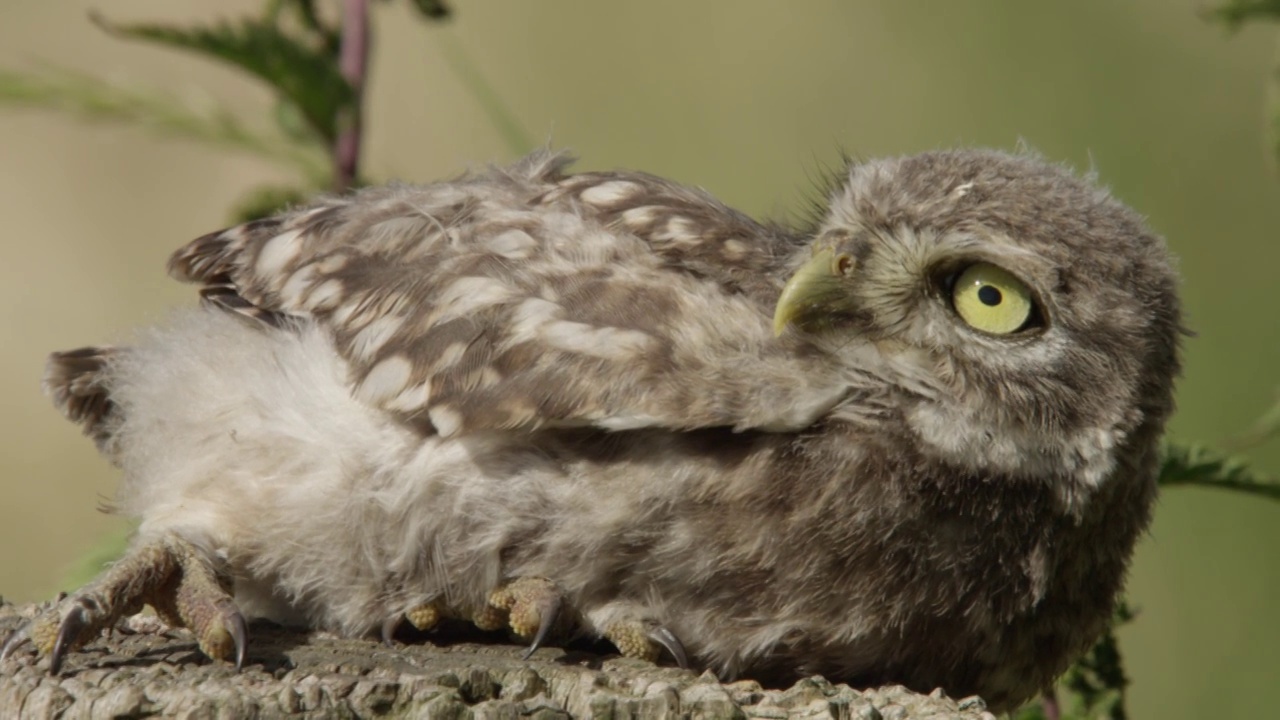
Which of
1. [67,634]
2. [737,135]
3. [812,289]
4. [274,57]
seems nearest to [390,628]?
[67,634]

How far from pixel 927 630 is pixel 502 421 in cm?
92

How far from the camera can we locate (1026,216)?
297 cm

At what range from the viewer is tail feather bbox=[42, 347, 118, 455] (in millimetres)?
3811

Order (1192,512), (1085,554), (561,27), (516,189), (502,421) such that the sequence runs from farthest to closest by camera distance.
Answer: (561,27) → (1192,512) → (516,189) → (1085,554) → (502,421)

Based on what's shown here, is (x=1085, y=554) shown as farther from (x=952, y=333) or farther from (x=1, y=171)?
(x=1, y=171)

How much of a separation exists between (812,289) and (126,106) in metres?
2.19

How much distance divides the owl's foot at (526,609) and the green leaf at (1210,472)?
147 centimetres

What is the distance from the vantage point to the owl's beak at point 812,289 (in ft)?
9.58

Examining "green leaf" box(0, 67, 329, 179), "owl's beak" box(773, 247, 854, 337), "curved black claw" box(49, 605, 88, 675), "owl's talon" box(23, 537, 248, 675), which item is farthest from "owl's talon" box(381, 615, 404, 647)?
"green leaf" box(0, 67, 329, 179)

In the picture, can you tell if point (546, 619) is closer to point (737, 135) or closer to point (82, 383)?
point (82, 383)

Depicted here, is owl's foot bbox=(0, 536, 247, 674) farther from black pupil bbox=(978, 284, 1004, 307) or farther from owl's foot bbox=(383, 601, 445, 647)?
black pupil bbox=(978, 284, 1004, 307)

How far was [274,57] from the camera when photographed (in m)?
3.94

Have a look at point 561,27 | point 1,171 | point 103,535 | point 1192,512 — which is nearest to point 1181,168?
point 1192,512

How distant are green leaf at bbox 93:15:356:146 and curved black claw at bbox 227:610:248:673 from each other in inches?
67.2
